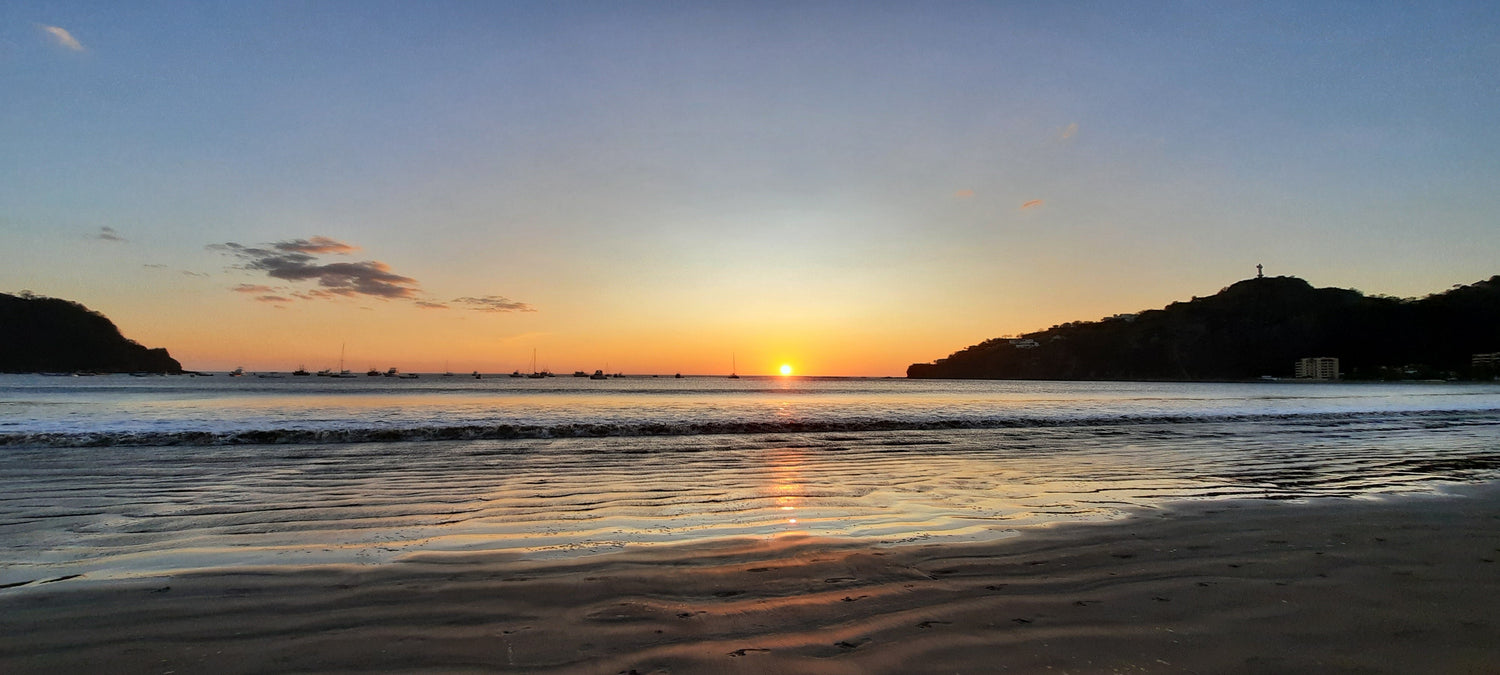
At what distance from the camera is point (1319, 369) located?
127 metres

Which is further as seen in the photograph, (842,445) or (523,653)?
(842,445)

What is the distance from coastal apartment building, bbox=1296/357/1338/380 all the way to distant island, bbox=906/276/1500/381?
4.50m

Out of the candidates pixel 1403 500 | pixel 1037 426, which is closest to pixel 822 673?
pixel 1403 500

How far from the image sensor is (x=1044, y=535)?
6.21 metres

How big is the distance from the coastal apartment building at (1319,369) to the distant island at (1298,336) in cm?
450

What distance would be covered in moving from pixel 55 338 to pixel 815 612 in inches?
7220

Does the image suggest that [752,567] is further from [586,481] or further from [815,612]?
[586,481]

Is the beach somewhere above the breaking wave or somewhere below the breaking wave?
above

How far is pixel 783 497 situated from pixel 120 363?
634ft

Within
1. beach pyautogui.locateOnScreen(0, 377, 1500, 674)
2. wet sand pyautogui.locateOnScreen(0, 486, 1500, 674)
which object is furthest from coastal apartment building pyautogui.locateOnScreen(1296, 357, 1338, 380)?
wet sand pyautogui.locateOnScreen(0, 486, 1500, 674)

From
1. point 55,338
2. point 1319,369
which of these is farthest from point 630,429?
point 55,338

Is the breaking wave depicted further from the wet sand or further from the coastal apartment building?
the coastal apartment building

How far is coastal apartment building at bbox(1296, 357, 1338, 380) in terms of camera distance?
125250 millimetres

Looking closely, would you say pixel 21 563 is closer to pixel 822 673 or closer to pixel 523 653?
pixel 523 653
